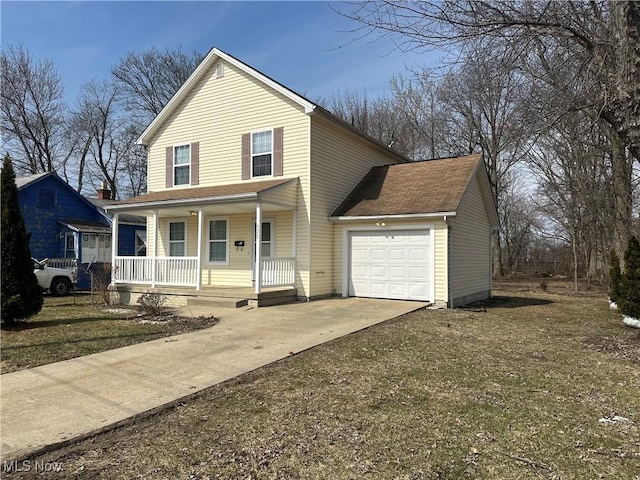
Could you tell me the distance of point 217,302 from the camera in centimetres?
1145

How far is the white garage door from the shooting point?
12227 mm

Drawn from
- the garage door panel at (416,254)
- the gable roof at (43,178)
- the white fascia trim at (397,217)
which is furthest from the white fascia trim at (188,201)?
the gable roof at (43,178)

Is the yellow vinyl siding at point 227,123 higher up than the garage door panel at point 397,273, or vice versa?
the yellow vinyl siding at point 227,123

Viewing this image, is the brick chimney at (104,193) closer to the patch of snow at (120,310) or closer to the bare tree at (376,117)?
the patch of snow at (120,310)

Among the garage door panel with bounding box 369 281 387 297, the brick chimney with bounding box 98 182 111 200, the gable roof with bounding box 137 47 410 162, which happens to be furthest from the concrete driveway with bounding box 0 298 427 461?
the brick chimney with bounding box 98 182 111 200

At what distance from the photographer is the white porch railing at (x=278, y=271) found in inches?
491

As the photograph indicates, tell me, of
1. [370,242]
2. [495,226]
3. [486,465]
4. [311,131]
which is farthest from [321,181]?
[486,465]

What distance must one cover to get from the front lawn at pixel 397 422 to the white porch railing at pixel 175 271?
5756mm

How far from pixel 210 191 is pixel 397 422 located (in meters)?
11.1

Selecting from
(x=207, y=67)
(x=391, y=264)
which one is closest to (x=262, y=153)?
(x=207, y=67)

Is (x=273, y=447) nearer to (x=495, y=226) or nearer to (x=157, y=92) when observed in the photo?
(x=495, y=226)

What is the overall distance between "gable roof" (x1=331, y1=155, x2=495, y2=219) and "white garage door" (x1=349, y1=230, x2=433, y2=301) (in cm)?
71

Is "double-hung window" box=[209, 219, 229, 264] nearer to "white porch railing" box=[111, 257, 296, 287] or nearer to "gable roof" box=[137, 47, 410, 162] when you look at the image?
"white porch railing" box=[111, 257, 296, 287]

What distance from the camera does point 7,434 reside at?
367 cm
